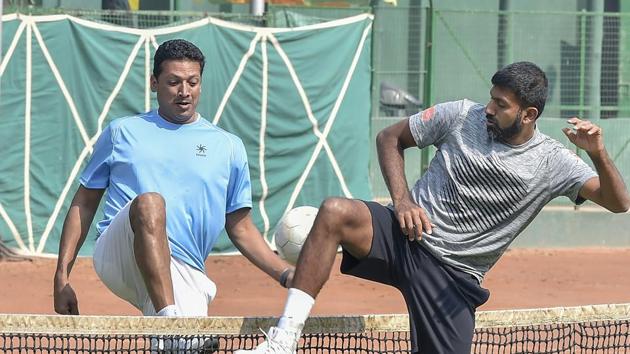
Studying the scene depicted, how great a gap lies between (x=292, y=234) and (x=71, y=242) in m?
4.10

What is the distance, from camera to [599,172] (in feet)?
18.6

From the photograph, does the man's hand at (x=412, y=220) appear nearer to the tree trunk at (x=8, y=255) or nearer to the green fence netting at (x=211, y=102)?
the green fence netting at (x=211, y=102)

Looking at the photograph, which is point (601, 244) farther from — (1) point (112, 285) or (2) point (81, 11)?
(1) point (112, 285)

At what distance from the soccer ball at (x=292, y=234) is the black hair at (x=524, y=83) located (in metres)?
4.02

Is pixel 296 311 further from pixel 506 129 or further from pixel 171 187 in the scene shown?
pixel 506 129

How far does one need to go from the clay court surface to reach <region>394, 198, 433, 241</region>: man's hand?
225 inches

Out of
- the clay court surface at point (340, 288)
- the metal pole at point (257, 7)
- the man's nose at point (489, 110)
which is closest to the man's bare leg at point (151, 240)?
the man's nose at point (489, 110)

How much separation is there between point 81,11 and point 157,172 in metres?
9.48

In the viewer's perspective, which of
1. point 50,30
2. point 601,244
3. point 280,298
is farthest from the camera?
point 601,244

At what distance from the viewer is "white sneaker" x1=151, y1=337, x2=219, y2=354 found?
5.61 m

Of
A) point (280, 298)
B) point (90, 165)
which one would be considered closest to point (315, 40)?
point (280, 298)

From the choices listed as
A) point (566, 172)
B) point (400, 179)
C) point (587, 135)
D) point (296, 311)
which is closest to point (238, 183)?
point (400, 179)

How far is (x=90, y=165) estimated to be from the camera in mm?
6051

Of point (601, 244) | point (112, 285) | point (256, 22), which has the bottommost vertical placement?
point (601, 244)
